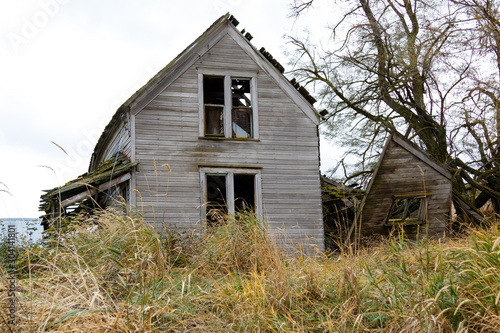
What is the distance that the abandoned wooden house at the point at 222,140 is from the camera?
40.8 ft

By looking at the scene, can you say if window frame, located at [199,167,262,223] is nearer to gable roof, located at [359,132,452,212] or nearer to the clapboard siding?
the clapboard siding

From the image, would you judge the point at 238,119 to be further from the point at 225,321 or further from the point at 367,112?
the point at 225,321

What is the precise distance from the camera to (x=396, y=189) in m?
14.0

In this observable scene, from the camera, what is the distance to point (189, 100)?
518 inches

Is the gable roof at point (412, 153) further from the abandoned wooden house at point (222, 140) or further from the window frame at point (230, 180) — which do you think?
Result: the window frame at point (230, 180)

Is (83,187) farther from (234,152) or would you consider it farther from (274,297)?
(274,297)

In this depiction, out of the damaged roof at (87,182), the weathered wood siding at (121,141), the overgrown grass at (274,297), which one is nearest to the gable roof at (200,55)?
the weathered wood siding at (121,141)

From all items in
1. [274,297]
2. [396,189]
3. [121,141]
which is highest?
[121,141]

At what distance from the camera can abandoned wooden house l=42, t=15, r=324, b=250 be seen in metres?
12.4

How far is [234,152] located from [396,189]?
15.1ft

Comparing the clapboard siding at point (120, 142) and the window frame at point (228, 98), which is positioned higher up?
the window frame at point (228, 98)

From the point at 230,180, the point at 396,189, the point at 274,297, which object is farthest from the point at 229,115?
the point at 274,297

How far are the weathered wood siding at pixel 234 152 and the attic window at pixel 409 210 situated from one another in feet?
7.28

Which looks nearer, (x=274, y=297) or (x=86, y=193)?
(x=274, y=297)
